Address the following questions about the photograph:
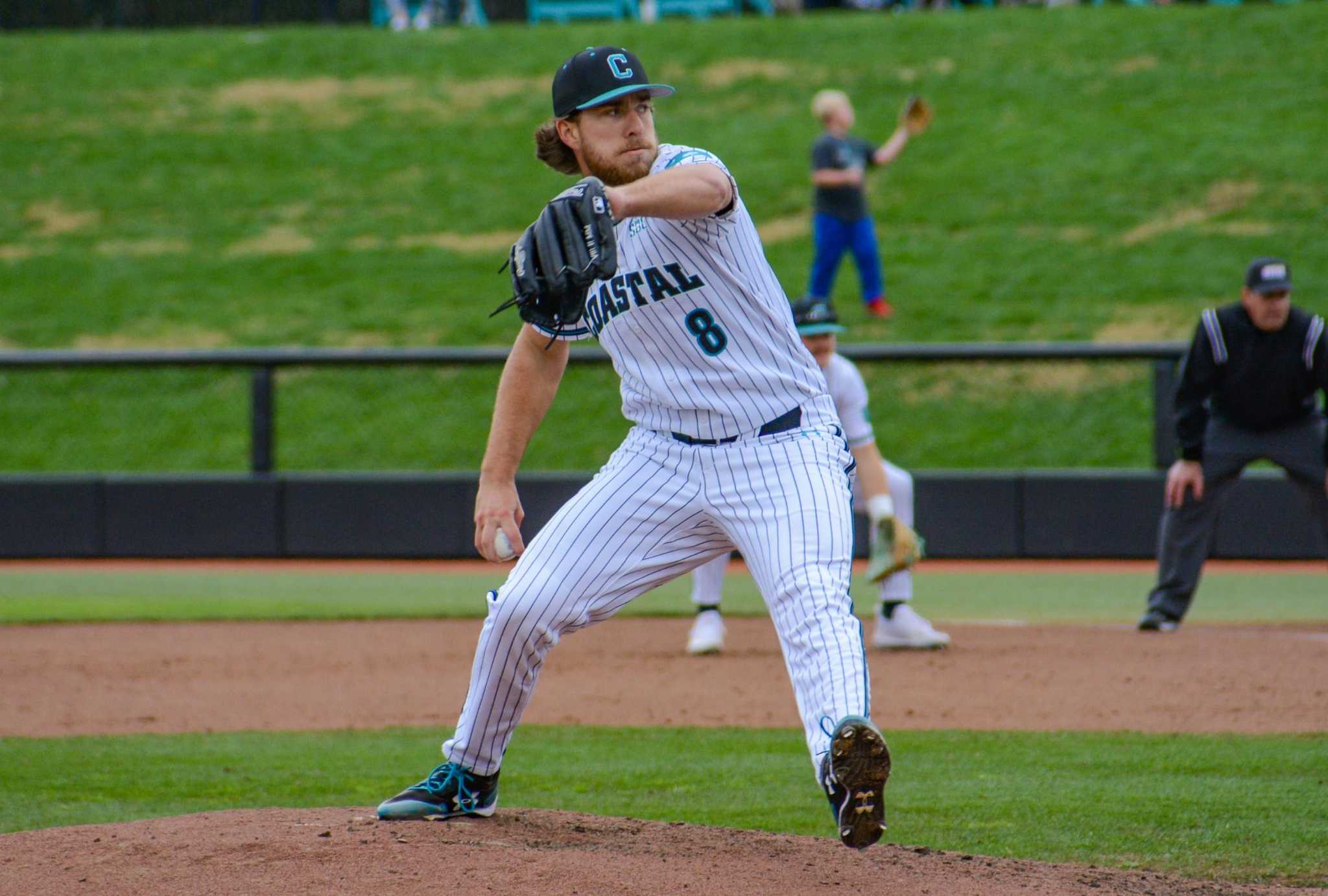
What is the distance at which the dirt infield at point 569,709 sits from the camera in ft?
11.9

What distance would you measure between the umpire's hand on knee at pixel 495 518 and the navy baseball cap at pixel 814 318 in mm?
3517

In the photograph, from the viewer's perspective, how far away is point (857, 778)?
3.36 meters

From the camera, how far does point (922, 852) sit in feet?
13.0

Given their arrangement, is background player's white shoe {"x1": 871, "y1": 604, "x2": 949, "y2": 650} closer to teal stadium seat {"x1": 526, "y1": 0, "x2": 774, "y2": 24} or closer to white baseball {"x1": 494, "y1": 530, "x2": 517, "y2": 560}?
white baseball {"x1": 494, "y1": 530, "x2": 517, "y2": 560}

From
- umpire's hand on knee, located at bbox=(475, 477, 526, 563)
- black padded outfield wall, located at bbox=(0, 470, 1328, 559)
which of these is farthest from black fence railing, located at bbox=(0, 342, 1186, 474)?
umpire's hand on knee, located at bbox=(475, 477, 526, 563)

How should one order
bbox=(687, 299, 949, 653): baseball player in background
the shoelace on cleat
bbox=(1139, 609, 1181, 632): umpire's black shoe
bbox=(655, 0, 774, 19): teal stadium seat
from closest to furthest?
the shoelace on cleat
bbox=(687, 299, 949, 653): baseball player in background
bbox=(1139, 609, 1181, 632): umpire's black shoe
bbox=(655, 0, 774, 19): teal stadium seat

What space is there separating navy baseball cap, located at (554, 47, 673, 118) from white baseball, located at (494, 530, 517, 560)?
1.06m

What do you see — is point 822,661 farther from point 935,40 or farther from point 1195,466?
point 935,40

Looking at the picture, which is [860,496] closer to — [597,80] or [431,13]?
[597,80]

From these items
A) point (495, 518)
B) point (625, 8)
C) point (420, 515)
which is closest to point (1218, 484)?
point (495, 518)

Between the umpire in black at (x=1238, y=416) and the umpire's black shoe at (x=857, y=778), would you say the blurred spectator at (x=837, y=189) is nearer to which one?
the umpire in black at (x=1238, y=416)

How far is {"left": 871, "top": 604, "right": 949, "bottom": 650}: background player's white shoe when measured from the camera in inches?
308

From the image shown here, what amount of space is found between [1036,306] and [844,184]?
135 inches

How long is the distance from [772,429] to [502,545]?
0.74 metres
